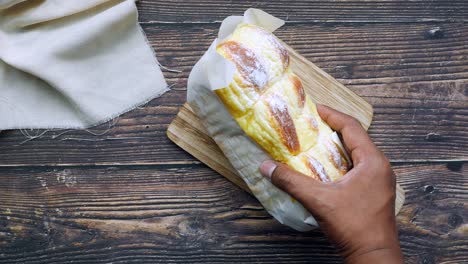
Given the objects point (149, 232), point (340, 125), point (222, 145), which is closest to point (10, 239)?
point (149, 232)

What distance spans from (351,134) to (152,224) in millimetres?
521

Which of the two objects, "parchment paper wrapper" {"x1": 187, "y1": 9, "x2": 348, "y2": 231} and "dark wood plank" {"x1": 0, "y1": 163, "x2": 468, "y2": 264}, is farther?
"dark wood plank" {"x1": 0, "y1": 163, "x2": 468, "y2": 264}

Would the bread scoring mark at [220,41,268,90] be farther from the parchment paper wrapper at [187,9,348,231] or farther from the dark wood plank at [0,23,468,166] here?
the dark wood plank at [0,23,468,166]

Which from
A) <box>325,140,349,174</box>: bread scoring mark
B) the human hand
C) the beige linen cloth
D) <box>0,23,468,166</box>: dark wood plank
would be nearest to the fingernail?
the human hand

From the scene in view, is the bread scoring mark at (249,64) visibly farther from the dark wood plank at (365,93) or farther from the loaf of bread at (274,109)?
the dark wood plank at (365,93)

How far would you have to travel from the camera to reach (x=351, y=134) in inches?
41.9

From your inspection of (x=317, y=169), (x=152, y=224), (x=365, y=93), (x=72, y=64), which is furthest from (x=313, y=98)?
(x=72, y=64)

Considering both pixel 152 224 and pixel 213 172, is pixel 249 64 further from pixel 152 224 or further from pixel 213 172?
pixel 152 224

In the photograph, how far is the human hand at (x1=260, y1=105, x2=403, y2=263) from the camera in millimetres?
992

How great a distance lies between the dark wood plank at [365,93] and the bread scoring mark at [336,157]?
0.24m

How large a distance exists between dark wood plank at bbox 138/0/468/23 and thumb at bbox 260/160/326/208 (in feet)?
1.51

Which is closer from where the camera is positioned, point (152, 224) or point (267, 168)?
point (267, 168)

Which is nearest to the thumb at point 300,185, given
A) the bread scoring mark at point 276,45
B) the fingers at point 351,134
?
the fingers at point 351,134

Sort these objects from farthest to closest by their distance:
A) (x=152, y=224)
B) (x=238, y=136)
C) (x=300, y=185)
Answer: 1. (x=152, y=224)
2. (x=238, y=136)
3. (x=300, y=185)
